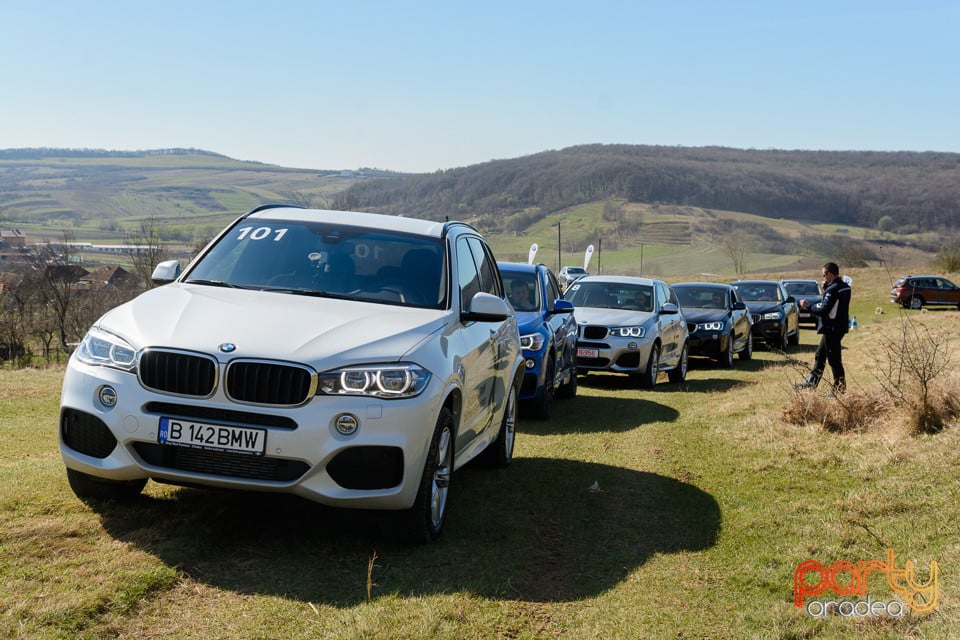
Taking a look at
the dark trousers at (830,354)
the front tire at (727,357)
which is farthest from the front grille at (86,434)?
the front tire at (727,357)

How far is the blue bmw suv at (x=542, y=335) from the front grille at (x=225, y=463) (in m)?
6.15

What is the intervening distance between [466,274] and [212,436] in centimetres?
252

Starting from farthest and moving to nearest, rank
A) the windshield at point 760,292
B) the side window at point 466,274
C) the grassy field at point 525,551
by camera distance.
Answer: the windshield at point 760,292, the side window at point 466,274, the grassy field at point 525,551

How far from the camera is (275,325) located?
5387 mm

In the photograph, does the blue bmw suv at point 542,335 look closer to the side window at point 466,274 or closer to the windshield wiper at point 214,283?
the side window at point 466,274

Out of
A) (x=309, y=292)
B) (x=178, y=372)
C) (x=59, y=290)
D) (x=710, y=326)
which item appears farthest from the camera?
(x=59, y=290)

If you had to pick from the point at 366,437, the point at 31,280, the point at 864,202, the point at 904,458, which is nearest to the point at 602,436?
the point at 904,458

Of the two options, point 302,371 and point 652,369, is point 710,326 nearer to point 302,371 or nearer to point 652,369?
point 652,369

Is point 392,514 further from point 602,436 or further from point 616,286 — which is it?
point 616,286

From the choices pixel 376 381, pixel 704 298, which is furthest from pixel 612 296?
pixel 376 381

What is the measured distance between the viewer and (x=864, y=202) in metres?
159

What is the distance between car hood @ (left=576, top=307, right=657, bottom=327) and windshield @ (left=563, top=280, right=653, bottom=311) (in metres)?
0.25

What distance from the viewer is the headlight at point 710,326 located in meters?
21.2

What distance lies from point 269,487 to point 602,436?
6.12 metres
